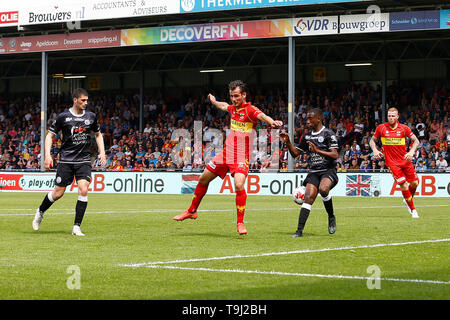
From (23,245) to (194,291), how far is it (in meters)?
4.80

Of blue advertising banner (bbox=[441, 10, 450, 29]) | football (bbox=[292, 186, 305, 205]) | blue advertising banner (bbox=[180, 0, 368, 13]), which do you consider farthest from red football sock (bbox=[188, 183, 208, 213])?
blue advertising banner (bbox=[441, 10, 450, 29])

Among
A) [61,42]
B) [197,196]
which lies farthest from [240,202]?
[61,42]

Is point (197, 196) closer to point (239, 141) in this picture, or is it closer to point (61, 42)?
point (239, 141)

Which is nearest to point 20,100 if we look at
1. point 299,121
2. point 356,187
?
point 299,121

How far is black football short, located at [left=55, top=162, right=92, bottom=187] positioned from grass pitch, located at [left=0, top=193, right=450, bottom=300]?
2.83 feet

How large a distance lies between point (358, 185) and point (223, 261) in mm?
21815

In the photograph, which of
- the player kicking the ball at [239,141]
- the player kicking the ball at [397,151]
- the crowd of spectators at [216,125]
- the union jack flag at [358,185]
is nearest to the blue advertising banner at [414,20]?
the crowd of spectators at [216,125]

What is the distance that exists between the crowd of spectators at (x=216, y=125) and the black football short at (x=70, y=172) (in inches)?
747

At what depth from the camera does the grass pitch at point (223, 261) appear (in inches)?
288

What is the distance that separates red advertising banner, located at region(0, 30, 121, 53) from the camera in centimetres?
3894

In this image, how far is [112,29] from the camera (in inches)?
1607

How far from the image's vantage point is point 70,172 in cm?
1341

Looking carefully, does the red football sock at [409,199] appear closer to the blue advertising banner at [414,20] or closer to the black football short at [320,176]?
the black football short at [320,176]
